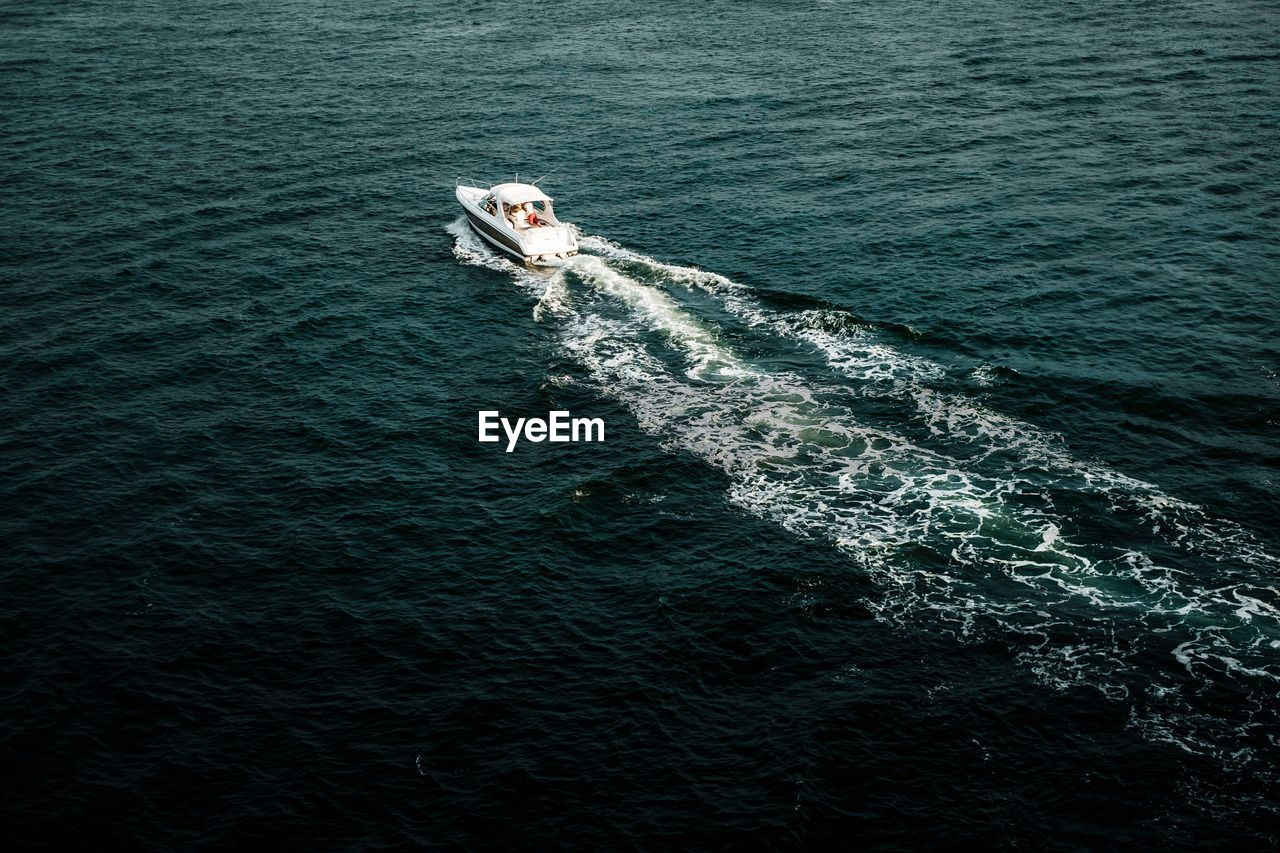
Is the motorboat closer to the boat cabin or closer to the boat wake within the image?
the boat cabin

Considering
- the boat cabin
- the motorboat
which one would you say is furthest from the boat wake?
the boat cabin

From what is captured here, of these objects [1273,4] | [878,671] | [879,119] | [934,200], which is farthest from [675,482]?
[1273,4]

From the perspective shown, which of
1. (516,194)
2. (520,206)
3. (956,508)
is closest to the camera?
(956,508)

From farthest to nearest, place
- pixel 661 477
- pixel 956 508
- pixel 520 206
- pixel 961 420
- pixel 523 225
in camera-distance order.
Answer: pixel 520 206
pixel 523 225
pixel 961 420
pixel 661 477
pixel 956 508

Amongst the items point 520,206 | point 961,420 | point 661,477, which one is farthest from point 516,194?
point 961,420

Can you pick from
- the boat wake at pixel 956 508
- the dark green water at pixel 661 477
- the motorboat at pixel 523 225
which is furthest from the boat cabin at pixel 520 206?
the boat wake at pixel 956 508

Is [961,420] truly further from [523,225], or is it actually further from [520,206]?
[520,206]
